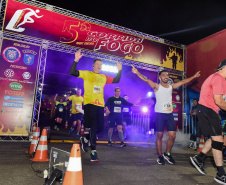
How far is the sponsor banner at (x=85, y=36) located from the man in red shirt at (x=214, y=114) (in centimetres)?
650

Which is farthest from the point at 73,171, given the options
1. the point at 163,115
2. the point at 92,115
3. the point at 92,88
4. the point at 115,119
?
the point at 115,119

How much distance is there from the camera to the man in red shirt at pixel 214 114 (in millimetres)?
2980

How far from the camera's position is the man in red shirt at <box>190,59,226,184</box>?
2980 mm

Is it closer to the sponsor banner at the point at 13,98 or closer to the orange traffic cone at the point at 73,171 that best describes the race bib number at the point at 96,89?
the orange traffic cone at the point at 73,171

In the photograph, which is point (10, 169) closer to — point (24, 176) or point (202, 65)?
point (24, 176)

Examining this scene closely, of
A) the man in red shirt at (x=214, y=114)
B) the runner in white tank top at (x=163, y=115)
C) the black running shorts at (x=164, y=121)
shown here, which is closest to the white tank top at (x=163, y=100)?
the runner in white tank top at (x=163, y=115)

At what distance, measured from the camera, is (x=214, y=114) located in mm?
3184

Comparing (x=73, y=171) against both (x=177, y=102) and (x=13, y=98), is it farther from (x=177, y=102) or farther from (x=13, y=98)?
(x=177, y=102)

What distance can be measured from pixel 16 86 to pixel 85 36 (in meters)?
3.84

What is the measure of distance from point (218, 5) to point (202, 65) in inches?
129

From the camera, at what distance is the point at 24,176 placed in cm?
272

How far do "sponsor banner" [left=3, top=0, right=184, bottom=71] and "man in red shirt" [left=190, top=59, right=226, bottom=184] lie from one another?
650cm

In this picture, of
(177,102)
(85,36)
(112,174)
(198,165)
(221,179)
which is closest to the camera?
(221,179)

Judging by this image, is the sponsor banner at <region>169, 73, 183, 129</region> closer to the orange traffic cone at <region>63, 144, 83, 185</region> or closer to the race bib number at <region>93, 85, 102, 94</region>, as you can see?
the race bib number at <region>93, 85, 102, 94</region>
